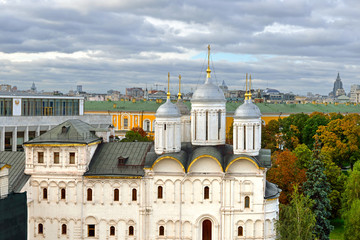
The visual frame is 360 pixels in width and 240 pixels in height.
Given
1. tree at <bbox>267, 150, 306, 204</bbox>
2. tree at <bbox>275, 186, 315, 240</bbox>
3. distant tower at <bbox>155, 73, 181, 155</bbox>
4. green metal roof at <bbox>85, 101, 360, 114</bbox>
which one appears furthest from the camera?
green metal roof at <bbox>85, 101, 360, 114</bbox>

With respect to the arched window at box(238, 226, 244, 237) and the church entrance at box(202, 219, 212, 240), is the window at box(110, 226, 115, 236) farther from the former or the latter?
the arched window at box(238, 226, 244, 237)

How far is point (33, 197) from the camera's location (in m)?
38.3

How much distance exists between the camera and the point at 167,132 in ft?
127

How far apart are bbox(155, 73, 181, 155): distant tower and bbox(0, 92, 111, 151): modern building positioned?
107 ft

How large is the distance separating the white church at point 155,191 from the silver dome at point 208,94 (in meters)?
2.40

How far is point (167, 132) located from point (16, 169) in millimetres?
12171

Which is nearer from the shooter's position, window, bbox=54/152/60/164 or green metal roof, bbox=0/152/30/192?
green metal roof, bbox=0/152/30/192

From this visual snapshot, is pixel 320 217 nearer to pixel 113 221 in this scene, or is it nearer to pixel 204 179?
pixel 204 179

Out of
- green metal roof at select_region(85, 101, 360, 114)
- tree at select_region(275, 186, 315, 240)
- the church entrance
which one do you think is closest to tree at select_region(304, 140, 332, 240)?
tree at select_region(275, 186, 315, 240)

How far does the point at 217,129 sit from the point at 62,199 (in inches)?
525

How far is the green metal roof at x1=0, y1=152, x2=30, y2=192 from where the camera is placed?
37281 mm

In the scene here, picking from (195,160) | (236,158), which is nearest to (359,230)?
(236,158)

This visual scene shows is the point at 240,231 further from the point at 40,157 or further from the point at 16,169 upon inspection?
the point at 16,169

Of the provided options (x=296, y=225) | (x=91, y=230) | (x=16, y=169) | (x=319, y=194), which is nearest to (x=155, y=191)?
(x=91, y=230)
